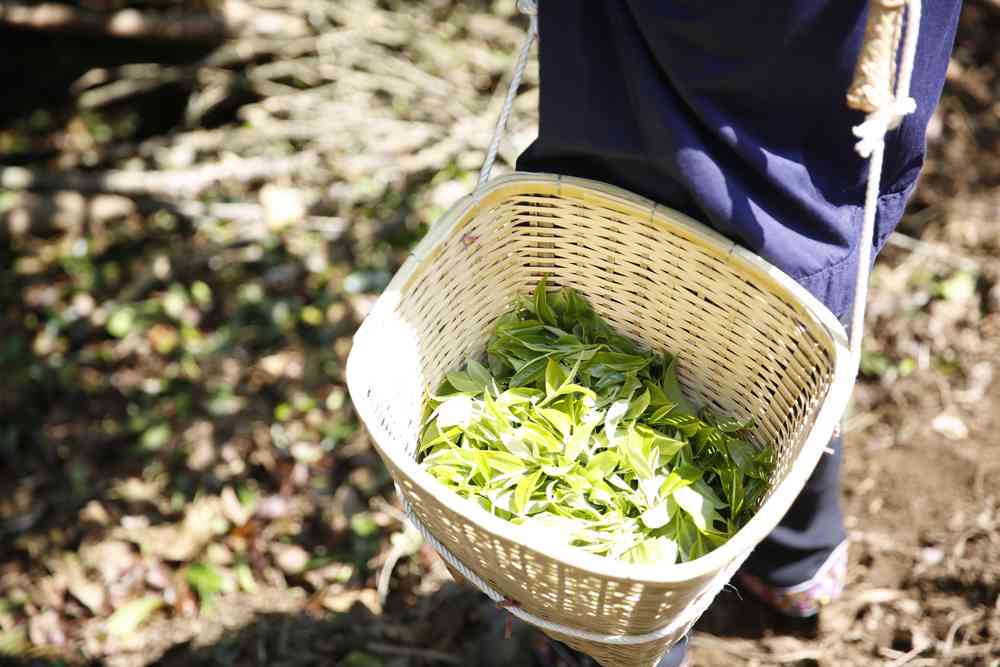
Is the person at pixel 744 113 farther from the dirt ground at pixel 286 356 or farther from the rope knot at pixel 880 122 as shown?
the dirt ground at pixel 286 356

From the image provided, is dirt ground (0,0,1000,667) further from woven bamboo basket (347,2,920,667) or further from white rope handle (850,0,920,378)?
white rope handle (850,0,920,378)

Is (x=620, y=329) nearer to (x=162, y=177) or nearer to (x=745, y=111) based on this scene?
(x=745, y=111)

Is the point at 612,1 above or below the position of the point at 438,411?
above

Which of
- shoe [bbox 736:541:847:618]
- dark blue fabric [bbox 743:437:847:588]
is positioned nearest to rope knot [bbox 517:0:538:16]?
dark blue fabric [bbox 743:437:847:588]

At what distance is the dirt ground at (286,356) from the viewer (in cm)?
195

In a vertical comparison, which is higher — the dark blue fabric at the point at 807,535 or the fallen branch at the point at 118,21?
the fallen branch at the point at 118,21

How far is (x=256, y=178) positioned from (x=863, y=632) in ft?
7.37

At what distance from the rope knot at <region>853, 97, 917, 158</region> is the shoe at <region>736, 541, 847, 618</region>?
1010 mm

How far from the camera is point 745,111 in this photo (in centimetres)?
120

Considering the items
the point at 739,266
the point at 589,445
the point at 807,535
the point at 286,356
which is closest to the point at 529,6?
the point at 739,266

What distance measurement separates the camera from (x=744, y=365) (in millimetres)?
1424

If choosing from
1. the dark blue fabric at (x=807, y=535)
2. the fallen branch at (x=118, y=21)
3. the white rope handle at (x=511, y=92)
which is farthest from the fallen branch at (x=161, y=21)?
the dark blue fabric at (x=807, y=535)

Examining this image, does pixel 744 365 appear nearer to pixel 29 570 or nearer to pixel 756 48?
pixel 756 48

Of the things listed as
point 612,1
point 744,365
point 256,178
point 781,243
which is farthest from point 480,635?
point 256,178
